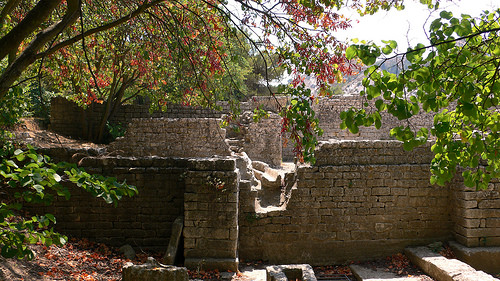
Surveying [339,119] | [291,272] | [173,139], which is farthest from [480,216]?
[339,119]

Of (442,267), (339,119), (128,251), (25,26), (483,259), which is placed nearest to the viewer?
(25,26)

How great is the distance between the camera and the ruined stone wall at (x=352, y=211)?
6.88m

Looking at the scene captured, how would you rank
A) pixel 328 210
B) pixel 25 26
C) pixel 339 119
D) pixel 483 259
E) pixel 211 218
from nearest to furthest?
pixel 25 26 < pixel 211 218 < pixel 483 259 < pixel 328 210 < pixel 339 119

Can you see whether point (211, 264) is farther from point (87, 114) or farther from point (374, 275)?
point (87, 114)

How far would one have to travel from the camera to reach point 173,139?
416 inches

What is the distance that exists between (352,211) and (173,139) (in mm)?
5779

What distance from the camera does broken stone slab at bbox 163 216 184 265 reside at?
5.68 m

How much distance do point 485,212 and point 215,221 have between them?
16.4 ft

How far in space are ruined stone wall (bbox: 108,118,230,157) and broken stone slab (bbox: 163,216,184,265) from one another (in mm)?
4433

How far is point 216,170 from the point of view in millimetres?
6125

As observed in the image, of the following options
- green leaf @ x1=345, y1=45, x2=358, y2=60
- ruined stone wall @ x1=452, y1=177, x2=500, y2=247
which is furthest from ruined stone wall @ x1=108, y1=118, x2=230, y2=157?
green leaf @ x1=345, y1=45, x2=358, y2=60

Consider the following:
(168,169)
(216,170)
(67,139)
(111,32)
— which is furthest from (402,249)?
(67,139)

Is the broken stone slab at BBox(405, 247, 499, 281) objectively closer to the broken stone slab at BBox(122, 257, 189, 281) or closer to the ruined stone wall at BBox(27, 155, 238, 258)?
the ruined stone wall at BBox(27, 155, 238, 258)

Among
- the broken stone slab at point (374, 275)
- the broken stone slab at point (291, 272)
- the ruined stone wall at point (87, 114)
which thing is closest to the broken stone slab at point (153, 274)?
the broken stone slab at point (291, 272)
